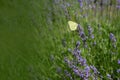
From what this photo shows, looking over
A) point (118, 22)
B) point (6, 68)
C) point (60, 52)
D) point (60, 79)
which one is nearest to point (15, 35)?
point (6, 68)

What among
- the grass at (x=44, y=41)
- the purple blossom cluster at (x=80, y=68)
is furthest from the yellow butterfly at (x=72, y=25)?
the purple blossom cluster at (x=80, y=68)

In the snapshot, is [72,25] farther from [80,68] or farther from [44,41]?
[80,68]

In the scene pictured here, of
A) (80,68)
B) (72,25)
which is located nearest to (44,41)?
(72,25)

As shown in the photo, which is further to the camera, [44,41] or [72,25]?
[72,25]

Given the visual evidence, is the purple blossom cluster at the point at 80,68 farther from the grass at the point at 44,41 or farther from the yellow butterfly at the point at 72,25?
the yellow butterfly at the point at 72,25

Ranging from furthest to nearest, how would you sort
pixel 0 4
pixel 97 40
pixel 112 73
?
pixel 0 4
pixel 97 40
pixel 112 73

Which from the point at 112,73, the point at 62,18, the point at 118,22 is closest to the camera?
the point at 112,73

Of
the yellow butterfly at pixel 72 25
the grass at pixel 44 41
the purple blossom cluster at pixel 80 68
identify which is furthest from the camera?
the yellow butterfly at pixel 72 25

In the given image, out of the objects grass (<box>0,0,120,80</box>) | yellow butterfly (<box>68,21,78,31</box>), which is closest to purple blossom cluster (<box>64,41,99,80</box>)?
grass (<box>0,0,120,80</box>)

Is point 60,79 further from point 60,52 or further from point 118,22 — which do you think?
point 118,22
